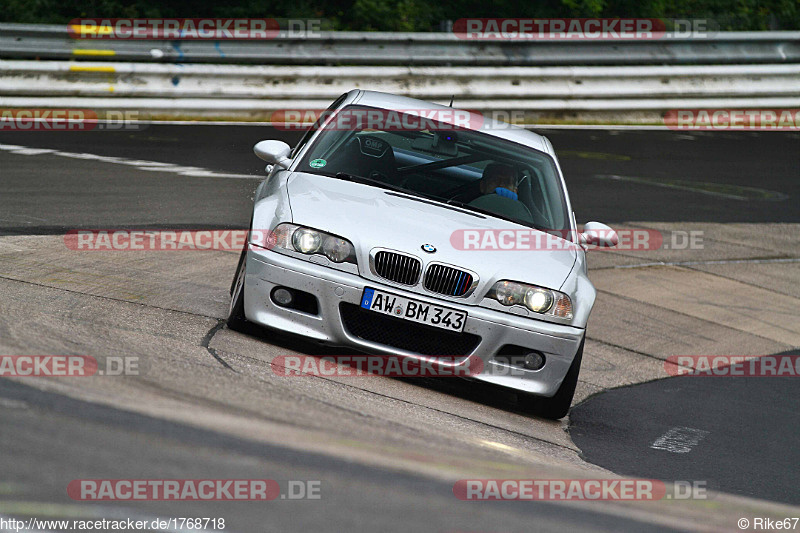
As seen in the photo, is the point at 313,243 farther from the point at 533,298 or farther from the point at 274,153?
the point at 274,153

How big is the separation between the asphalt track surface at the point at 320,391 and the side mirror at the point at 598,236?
3.08 ft

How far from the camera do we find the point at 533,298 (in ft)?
18.1

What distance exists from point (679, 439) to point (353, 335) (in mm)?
1989

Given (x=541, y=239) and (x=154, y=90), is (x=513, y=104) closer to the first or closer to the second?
(x=154, y=90)

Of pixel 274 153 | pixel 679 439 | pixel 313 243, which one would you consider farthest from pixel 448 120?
pixel 679 439

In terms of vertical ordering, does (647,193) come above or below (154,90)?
below

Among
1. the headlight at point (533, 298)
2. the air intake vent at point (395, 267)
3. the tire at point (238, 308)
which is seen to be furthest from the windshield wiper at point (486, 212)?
the tire at point (238, 308)

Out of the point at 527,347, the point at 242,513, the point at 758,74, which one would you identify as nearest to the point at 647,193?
the point at 758,74

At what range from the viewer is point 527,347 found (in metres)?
5.51

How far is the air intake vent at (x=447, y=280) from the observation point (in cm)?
540

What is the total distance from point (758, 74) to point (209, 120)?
9.39m

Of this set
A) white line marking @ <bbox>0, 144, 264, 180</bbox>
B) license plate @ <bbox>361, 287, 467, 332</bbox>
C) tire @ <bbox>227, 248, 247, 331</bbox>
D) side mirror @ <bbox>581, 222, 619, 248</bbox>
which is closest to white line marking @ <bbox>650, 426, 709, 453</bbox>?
side mirror @ <bbox>581, 222, 619, 248</bbox>

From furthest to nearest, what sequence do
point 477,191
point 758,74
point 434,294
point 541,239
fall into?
point 758,74 → point 477,191 → point 541,239 → point 434,294

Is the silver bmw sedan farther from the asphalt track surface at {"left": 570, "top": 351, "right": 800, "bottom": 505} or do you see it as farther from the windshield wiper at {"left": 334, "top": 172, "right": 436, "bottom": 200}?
the asphalt track surface at {"left": 570, "top": 351, "right": 800, "bottom": 505}
